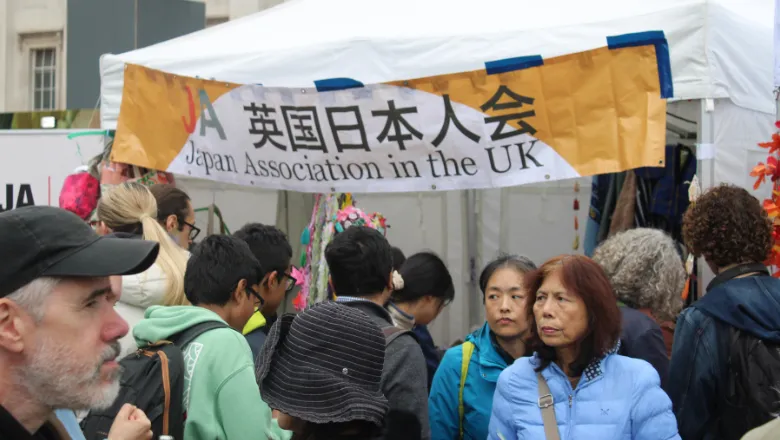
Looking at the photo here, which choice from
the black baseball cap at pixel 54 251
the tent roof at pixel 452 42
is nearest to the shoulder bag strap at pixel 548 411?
the black baseball cap at pixel 54 251

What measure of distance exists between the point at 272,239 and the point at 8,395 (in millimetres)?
2298

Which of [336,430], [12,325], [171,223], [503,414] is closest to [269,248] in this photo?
[171,223]

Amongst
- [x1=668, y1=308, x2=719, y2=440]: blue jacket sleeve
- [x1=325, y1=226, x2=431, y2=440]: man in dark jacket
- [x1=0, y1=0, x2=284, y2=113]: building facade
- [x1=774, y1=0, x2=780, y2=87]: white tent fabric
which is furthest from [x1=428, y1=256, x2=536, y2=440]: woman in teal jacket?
[x1=0, y1=0, x2=284, y2=113]: building facade

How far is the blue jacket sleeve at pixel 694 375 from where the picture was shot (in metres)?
3.47

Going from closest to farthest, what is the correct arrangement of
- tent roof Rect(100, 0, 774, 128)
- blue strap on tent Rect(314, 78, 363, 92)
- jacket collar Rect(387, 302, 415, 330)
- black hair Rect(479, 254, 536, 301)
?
black hair Rect(479, 254, 536, 301)
tent roof Rect(100, 0, 774, 128)
jacket collar Rect(387, 302, 415, 330)
blue strap on tent Rect(314, 78, 363, 92)

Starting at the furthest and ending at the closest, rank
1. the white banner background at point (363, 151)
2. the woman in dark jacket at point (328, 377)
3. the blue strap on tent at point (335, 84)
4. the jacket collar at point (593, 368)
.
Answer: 1. the blue strap on tent at point (335, 84)
2. the white banner background at point (363, 151)
3. the jacket collar at point (593, 368)
4. the woman in dark jacket at point (328, 377)

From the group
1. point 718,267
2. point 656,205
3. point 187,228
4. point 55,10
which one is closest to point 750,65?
point 656,205

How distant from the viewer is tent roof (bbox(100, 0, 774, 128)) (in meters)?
4.87

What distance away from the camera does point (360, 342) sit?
2.58m

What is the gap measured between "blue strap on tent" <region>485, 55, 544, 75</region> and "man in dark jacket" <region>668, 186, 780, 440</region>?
160 centimetres

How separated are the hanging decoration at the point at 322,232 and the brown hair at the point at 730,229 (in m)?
2.74

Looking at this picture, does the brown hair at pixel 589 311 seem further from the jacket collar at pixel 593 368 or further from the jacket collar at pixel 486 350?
the jacket collar at pixel 486 350

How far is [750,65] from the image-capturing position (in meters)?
5.04

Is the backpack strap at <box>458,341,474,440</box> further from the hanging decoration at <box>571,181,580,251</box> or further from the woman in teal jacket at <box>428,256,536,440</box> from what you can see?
the hanging decoration at <box>571,181,580,251</box>
